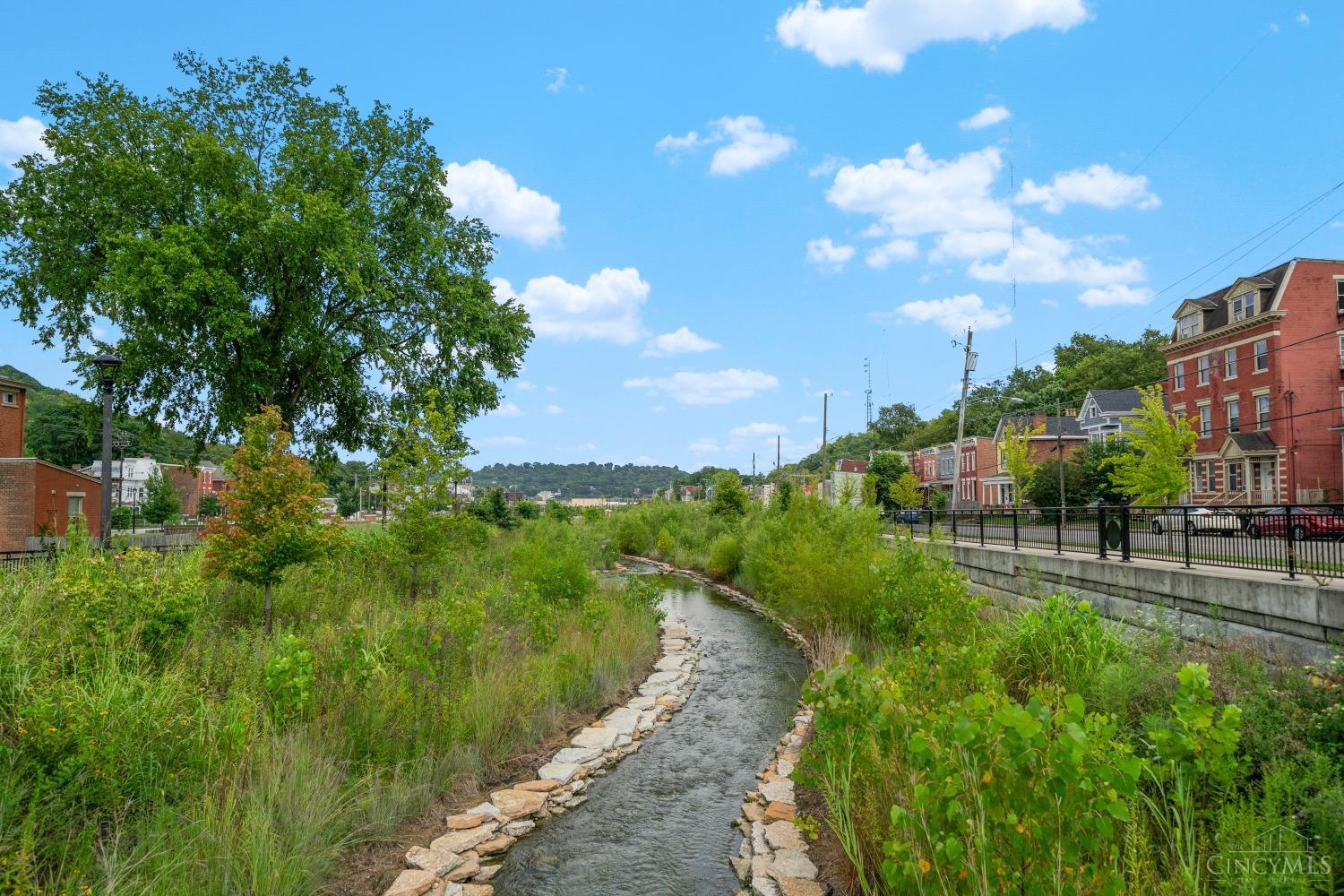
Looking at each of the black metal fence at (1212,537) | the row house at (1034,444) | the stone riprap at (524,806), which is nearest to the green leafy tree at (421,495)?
the stone riprap at (524,806)

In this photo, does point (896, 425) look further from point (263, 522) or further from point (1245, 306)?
point (263, 522)

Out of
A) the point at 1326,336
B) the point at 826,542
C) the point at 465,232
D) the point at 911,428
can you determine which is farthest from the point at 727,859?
the point at 911,428

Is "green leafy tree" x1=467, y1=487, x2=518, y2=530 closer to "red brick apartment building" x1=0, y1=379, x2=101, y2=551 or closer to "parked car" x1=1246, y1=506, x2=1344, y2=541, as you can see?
"red brick apartment building" x1=0, y1=379, x2=101, y2=551

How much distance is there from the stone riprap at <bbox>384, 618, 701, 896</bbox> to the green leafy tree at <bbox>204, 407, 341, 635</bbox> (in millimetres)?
4371

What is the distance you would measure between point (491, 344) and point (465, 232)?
4403 millimetres

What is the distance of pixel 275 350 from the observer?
61.1 feet

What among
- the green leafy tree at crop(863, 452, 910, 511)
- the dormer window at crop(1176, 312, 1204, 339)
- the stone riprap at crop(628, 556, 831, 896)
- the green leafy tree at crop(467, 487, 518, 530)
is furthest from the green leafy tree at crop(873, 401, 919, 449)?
the stone riprap at crop(628, 556, 831, 896)

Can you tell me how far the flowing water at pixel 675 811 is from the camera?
5148 mm

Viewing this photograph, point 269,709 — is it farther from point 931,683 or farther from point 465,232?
point 465,232

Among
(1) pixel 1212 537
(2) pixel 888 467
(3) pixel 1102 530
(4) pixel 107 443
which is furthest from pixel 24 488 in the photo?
(2) pixel 888 467

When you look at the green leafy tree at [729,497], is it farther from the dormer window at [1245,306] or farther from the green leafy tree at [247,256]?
the dormer window at [1245,306]

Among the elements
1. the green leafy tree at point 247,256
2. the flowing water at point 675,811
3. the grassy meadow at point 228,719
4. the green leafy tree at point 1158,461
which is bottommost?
the flowing water at point 675,811

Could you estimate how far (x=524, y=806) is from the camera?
620 centimetres

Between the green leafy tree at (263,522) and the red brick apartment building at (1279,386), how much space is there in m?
40.9
